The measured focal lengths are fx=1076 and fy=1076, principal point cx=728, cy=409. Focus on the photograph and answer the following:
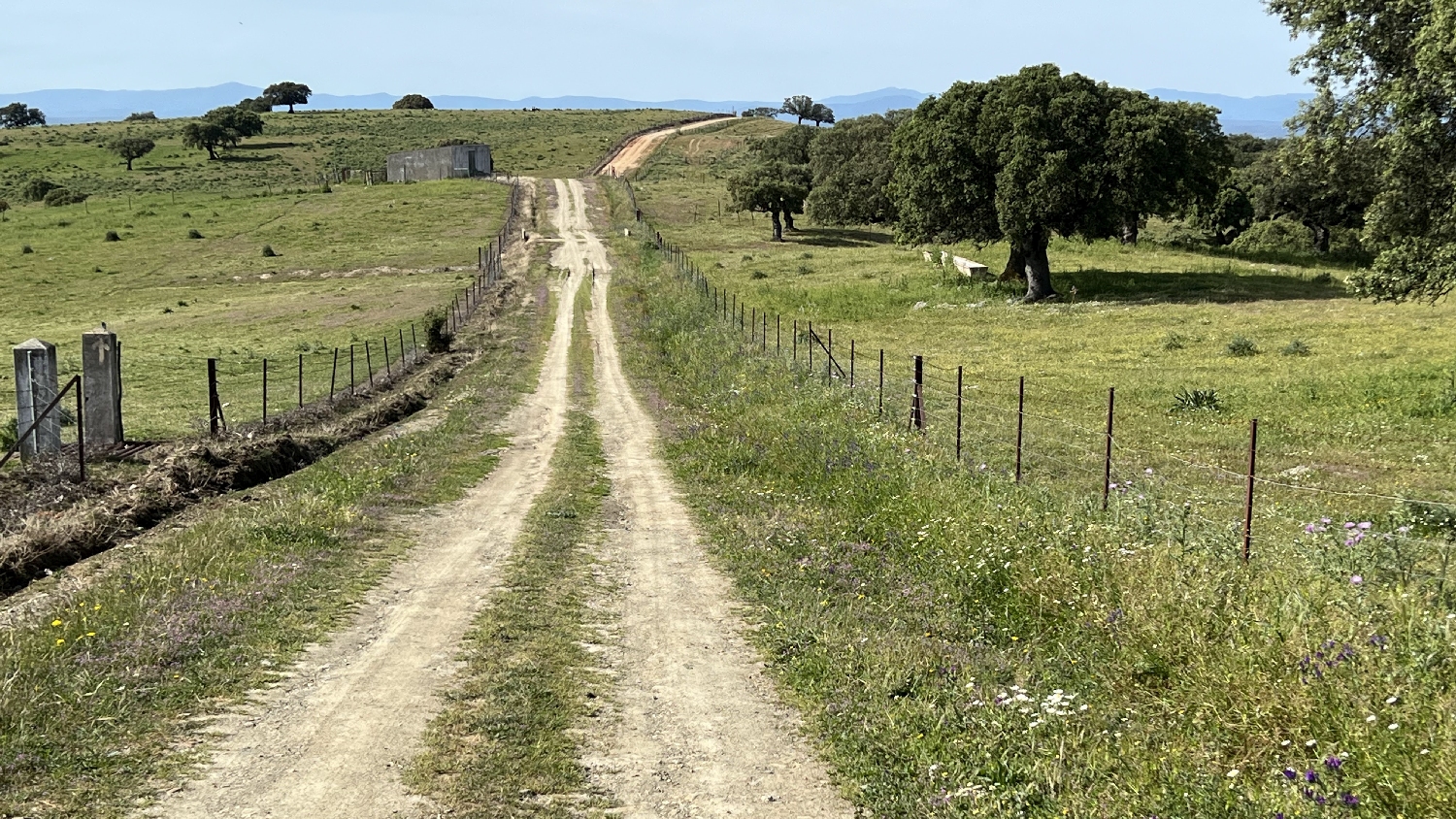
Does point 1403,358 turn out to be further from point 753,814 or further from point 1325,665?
point 753,814

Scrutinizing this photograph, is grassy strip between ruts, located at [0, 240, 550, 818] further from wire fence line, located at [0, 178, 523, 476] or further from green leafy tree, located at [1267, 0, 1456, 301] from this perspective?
green leafy tree, located at [1267, 0, 1456, 301]

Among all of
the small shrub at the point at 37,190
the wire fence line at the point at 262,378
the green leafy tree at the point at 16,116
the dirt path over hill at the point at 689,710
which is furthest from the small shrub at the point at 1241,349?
the green leafy tree at the point at 16,116

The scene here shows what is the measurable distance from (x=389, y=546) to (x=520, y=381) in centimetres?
1818

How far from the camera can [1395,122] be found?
2136 centimetres

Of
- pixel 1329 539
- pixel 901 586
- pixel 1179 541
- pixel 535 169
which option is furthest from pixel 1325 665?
pixel 535 169

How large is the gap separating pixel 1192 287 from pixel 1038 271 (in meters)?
7.02

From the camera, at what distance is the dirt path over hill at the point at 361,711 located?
7.21 metres

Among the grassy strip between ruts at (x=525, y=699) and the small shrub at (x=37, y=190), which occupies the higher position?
the small shrub at (x=37, y=190)

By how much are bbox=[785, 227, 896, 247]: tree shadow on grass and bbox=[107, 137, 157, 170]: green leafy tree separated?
78.0 m

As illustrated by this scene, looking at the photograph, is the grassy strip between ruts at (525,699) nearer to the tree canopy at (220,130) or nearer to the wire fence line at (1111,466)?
the wire fence line at (1111,466)

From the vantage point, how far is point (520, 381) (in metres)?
32.1

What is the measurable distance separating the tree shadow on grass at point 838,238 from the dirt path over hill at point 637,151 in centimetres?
3842

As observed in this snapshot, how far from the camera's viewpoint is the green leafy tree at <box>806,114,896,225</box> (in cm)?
7875

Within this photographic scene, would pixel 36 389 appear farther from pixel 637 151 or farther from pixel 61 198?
pixel 637 151
